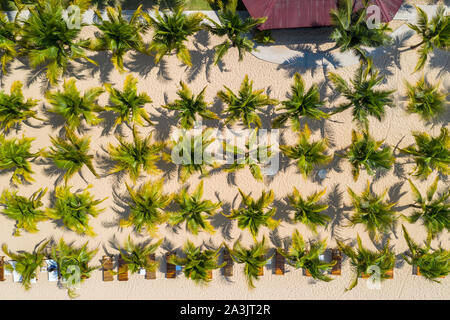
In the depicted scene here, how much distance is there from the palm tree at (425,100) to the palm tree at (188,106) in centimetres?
536

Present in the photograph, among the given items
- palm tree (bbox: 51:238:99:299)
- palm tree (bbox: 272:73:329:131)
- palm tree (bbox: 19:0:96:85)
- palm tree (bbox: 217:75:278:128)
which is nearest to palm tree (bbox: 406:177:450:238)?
palm tree (bbox: 272:73:329:131)

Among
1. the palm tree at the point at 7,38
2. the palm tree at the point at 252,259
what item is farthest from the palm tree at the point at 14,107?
the palm tree at the point at 252,259

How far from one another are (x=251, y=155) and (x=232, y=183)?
1.19 meters

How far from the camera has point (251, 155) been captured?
8211 millimetres

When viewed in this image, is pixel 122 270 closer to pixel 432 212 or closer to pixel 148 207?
pixel 148 207

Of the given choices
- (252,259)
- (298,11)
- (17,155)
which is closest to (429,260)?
(252,259)

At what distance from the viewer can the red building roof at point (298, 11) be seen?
7.61m

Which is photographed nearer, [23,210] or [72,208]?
[72,208]

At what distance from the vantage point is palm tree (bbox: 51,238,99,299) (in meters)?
8.20

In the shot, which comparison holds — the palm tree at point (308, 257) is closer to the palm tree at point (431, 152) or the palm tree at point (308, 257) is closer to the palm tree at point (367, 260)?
the palm tree at point (367, 260)

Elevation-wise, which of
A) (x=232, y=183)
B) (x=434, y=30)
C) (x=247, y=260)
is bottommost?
(x=247, y=260)
